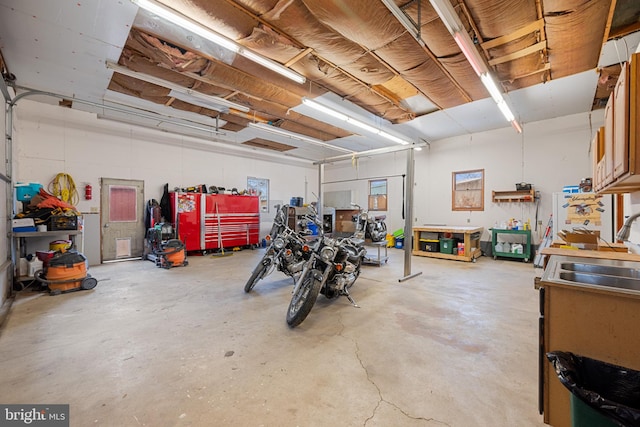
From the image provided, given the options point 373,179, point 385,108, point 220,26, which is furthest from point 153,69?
point 373,179

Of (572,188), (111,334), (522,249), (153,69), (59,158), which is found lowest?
(111,334)

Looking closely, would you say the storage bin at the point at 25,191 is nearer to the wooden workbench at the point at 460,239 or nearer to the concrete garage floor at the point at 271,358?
the concrete garage floor at the point at 271,358

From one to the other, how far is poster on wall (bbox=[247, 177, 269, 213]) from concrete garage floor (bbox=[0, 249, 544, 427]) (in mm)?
5163

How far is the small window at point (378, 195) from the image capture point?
9.05 meters

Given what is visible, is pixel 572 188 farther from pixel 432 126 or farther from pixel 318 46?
pixel 318 46

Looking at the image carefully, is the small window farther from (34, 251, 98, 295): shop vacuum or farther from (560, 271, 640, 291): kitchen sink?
(34, 251, 98, 295): shop vacuum

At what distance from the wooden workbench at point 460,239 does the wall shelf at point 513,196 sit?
0.87 meters

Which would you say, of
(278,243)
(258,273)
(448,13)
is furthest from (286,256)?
(448,13)

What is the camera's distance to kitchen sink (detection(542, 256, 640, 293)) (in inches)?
62.9

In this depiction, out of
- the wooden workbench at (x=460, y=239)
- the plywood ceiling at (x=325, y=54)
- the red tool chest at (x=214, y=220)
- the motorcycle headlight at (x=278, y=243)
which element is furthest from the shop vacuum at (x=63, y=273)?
the wooden workbench at (x=460, y=239)

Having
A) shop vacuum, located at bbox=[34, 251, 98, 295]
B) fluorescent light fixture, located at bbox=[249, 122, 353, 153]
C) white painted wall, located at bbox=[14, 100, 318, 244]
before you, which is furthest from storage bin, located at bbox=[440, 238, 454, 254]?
shop vacuum, located at bbox=[34, 251, 98, 295]

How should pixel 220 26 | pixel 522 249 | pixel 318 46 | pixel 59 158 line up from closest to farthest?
pixel 220 26 → pixel 318 46 → pixel 59 158 → pixel 522 249

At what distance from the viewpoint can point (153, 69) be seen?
3.78 metres

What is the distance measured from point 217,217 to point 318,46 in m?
5.38
